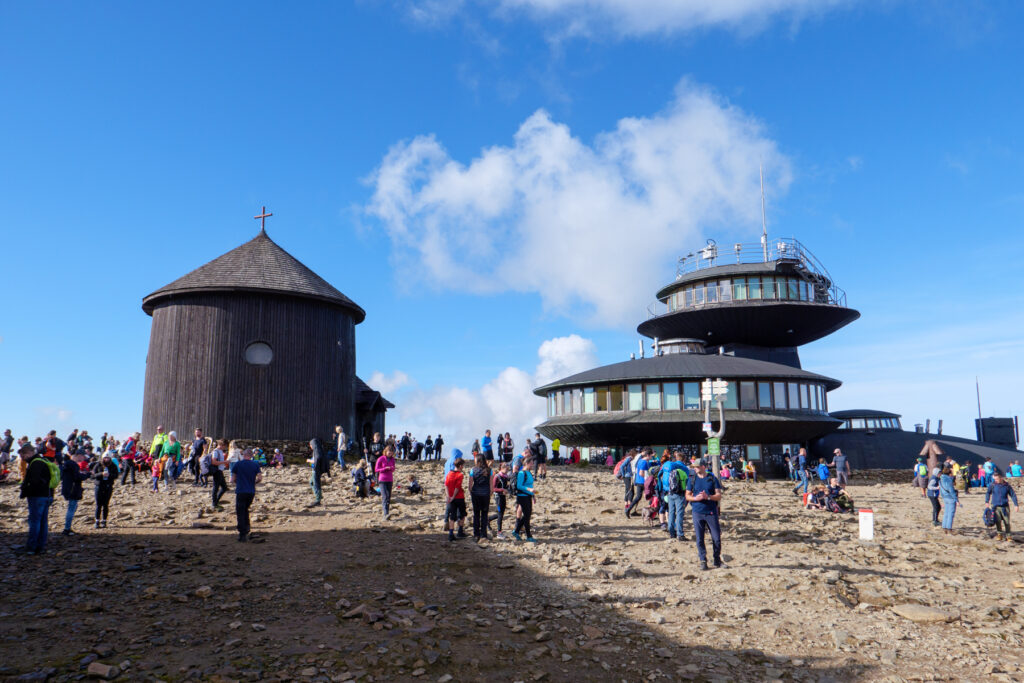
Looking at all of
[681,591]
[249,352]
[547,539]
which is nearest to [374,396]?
[249,352]

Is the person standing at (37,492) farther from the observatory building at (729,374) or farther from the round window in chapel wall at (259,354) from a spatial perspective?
the observatory building at (729,374)

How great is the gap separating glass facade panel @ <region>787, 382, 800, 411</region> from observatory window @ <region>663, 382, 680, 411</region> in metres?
7.28

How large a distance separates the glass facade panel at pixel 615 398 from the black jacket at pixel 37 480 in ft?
114

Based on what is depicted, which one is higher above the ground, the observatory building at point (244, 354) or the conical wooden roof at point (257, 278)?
the conical wooden roof at point (257, 278)

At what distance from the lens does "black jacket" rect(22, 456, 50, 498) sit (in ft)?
45.9

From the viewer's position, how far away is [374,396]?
3844cm


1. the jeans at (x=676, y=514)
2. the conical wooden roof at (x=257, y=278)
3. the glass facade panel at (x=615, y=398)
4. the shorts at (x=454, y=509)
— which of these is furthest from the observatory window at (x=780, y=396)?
the shorts at (x=454, y=509)

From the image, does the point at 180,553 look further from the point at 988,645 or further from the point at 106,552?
the point at 988,645

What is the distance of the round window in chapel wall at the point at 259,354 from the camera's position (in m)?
31.8

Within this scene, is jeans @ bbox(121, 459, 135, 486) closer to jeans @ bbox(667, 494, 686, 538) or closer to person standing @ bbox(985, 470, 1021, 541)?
jeans @ bbox(667, 494, 686, 538)

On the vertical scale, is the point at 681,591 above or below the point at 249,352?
below

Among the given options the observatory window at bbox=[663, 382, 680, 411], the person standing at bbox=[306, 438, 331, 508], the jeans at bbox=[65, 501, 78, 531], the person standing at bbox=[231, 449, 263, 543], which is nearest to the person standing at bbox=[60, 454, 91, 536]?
the jeans at bbox=[65, 501, 78, 531]

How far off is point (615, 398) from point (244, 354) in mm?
23357

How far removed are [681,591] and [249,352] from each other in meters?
24.5
